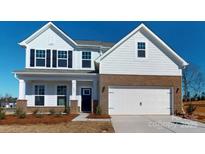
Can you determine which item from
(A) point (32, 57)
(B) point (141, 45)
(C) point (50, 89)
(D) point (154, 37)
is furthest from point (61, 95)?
(D) point (154, 37)

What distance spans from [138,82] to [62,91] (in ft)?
22.6

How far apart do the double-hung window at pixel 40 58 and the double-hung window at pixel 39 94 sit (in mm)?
1983

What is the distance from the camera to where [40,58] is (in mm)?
21594

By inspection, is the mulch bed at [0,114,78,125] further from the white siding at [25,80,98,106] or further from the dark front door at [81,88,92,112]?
the dark front door at [81,88,92,112]

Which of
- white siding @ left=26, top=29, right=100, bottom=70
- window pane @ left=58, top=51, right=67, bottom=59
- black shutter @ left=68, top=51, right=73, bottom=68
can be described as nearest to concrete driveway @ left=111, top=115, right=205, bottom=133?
black shutter @ left=68, top=51, right=73, bottom=68

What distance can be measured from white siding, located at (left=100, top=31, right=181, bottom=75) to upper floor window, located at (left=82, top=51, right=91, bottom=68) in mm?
3370

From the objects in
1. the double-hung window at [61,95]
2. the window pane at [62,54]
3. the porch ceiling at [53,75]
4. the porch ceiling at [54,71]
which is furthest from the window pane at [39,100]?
the window pane at [62,54]

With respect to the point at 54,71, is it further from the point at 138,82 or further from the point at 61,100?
the point at 138,82

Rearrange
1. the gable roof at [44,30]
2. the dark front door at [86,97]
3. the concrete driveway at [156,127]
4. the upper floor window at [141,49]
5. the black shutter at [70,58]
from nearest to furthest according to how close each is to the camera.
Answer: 1. the concrete driveway at [156,127]
2. the upper floor window at [141,49]
3. the gable roof at [44,30]
4. the dark front door at [86,97]
5. the black shutter at [70,58]

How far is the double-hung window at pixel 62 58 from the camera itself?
21.9m

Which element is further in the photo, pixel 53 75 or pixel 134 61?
pixel 53 75

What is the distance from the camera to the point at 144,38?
19.6 meters

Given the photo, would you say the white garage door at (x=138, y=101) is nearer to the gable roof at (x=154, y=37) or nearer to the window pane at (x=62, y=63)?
the gable roof at (x=154, y=37)
